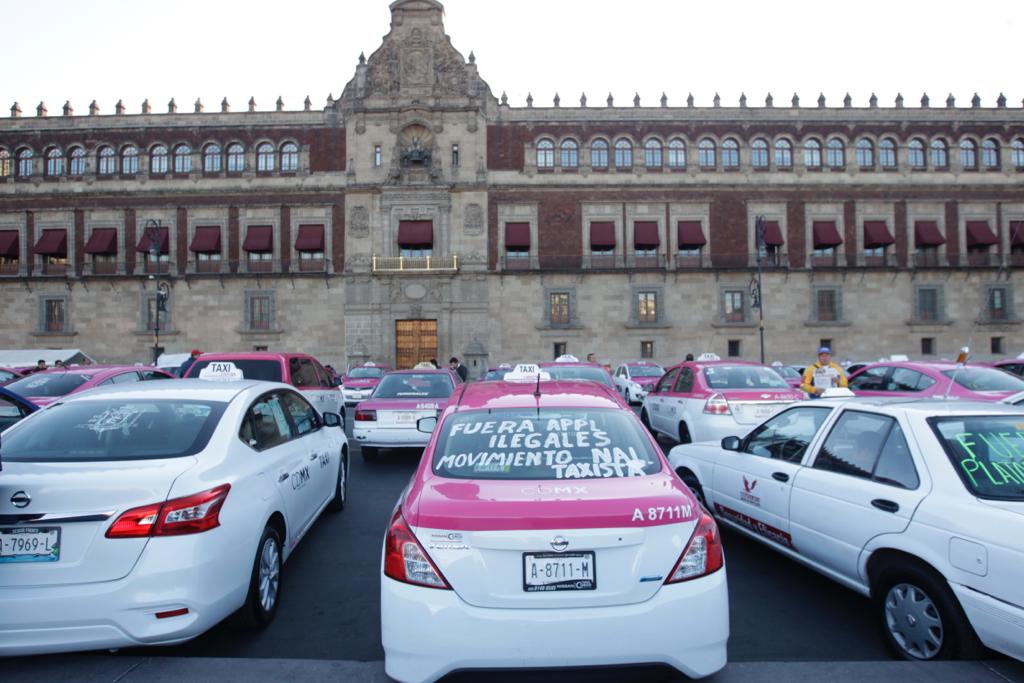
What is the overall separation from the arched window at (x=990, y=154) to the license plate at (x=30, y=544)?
44.2 metres

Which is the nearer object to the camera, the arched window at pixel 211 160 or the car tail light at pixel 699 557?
the car tail light at pixel 699 557

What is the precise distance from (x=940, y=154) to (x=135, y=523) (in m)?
42.5

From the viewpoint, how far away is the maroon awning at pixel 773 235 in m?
32.5

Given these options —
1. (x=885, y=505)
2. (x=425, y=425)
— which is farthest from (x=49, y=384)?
(x=885, y=505)

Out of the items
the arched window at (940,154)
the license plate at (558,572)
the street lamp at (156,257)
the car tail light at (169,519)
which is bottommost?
the license plate at (558,572)

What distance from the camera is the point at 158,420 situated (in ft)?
13.8

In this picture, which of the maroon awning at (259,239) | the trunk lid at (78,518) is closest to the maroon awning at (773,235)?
the maroon awning at (259,239)

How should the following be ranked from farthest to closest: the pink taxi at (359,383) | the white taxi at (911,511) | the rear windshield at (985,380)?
the pink taxi at (359,383) → the rear windshield at (985,380) → the white taxi at (911,511)

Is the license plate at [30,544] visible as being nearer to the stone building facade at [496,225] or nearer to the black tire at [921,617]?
the black tire at [921,617]

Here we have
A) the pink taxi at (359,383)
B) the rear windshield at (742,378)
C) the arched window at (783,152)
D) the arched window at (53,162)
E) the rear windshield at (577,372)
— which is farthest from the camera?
the arched window at (53,162)

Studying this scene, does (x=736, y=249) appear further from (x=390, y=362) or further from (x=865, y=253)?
(x=390, y=362)

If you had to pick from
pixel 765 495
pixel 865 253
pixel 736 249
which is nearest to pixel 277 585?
pixel 765 495

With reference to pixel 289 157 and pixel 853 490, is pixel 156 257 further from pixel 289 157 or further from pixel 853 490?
pixel 853 490

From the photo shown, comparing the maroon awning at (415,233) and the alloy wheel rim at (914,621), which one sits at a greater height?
the maroon awning at (415,233)
